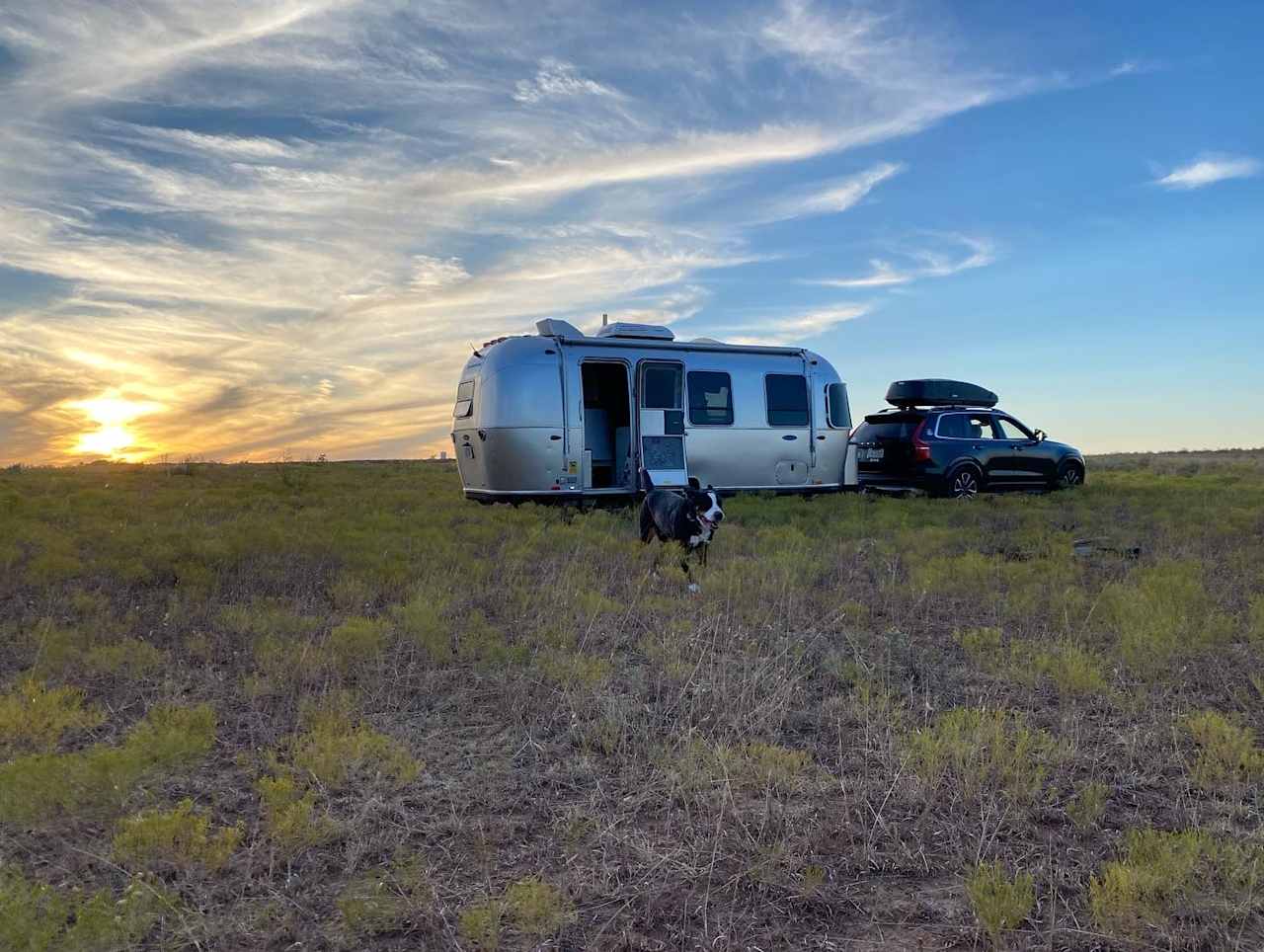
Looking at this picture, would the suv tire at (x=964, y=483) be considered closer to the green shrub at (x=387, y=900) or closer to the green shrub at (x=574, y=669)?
the green shrub at (x=574, y=669)

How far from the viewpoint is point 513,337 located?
15.0m

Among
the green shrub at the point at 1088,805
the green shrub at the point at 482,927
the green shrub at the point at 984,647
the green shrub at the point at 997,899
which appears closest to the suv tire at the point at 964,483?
the green shrub at the point at 984,647

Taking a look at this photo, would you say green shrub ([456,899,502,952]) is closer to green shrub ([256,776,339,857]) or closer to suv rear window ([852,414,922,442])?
green shrub ([256,776,339,857])

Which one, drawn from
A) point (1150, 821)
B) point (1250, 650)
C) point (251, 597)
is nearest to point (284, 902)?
point (1150, 821)

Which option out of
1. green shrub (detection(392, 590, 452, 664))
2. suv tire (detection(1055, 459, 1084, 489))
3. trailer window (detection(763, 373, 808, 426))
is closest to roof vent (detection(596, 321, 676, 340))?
trailer window (detection(763, 373, 808, 426))

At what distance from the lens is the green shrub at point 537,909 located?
3.15 m

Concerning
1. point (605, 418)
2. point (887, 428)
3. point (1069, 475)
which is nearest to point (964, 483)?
point (887, 428)

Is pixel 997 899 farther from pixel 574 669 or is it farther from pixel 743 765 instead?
pixel 574 669

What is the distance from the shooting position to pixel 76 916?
3.30 metres

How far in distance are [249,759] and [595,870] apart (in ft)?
7.17

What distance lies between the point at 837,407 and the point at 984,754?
1353 cm

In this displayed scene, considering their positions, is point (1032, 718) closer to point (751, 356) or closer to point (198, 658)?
point (198, 658)

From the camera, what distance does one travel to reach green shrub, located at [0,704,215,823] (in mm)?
4156

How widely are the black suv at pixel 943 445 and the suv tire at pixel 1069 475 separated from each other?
0.77 m
